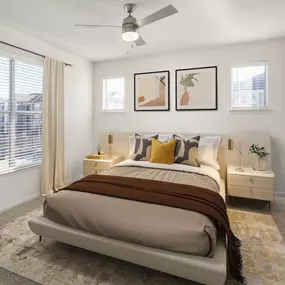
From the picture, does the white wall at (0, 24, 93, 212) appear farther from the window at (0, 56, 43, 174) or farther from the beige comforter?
the beige comforter

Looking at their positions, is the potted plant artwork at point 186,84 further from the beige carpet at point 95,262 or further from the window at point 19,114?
the window at point 19,114

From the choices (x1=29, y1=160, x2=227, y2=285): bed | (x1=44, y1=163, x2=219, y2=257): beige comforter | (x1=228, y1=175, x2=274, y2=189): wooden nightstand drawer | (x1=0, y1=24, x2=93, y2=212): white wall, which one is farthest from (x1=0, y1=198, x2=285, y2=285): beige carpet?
(x1=0, y1=24, x2=93, y2=212): white wall

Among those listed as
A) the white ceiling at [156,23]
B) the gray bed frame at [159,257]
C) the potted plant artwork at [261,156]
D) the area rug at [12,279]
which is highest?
the white ceiling at [156,23]

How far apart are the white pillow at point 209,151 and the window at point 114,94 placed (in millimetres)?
1921

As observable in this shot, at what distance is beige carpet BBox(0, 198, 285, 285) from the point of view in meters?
1.79

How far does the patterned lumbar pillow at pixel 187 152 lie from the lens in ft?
10.8

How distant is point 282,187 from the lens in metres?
3.65

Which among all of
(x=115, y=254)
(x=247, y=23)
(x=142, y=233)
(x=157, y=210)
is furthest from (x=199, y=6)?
(x=115, y=254)

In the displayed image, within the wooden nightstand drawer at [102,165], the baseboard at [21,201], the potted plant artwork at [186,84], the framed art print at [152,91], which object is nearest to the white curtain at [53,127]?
the baseboard at [21,201]

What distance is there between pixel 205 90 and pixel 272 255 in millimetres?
2700

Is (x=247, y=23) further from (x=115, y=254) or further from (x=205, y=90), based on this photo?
(x=115, y=254)

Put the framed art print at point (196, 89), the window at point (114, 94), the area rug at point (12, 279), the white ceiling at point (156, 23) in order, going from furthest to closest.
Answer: the window at point (114, 94), the framed art print at point (196, 89), the white ceiling at point (156, 23), the area rug at point (12, 279)

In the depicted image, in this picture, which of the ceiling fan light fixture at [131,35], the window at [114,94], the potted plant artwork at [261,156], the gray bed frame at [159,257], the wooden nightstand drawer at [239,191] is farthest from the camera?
the window at [114,94]

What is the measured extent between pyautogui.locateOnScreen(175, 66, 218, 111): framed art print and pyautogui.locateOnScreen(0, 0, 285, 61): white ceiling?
439 mm
